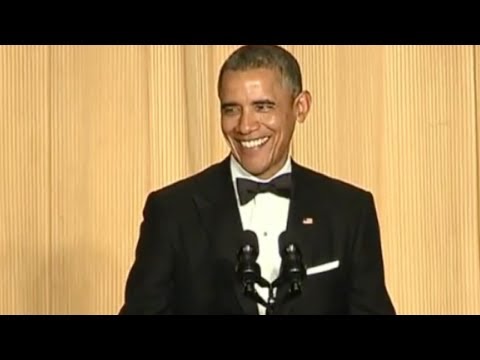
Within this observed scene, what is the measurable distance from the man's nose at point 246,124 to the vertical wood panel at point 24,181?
0.90 m

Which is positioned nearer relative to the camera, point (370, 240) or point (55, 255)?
point (370, 240)

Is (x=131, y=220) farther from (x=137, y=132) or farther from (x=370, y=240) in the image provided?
(x=370, y=240)

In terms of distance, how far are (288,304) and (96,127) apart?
3.60 feet

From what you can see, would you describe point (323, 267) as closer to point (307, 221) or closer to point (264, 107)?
point (307, 221)

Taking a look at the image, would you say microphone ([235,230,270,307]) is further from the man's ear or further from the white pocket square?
the man's ear

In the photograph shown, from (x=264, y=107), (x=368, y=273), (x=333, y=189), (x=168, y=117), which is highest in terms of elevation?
(x=168, y=117)

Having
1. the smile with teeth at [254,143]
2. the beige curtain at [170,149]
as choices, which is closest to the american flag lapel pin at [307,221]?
the smile with teeth at [254,143]

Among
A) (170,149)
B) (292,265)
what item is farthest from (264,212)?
(170,149)

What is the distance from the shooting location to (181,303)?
142cm

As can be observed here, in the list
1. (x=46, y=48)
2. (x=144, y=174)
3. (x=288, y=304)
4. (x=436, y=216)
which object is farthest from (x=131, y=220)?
(x=288, y=304)

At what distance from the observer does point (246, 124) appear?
1427 millimetres

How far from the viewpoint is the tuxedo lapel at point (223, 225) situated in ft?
4.60

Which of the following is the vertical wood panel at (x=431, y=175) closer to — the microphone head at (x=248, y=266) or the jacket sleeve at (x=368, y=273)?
the jacket sleeve at (x=368, y=273)

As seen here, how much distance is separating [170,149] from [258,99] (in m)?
0.83
